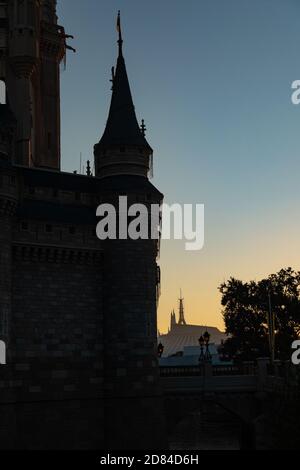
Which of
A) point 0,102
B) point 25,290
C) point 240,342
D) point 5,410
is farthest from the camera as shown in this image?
point 240,342

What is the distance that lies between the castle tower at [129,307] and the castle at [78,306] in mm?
54

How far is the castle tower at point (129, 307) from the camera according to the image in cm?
3688

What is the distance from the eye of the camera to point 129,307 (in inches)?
1495

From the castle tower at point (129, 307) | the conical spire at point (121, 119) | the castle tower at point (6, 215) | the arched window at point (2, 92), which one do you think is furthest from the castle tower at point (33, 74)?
the castle tower at point (129, 307)

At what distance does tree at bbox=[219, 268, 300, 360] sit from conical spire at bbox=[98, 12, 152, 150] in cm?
2418

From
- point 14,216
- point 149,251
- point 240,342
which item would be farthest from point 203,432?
point 14,216

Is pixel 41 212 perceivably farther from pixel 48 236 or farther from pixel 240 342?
pixel 240 342

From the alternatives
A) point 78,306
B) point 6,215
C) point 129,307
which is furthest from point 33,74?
point 129,307

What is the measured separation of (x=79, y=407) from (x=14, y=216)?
400 inches

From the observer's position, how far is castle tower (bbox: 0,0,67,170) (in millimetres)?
44250

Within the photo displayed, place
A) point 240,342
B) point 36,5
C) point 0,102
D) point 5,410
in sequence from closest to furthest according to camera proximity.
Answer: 1. point 5,410
2. point 0,102
3. point 36,5
4. point 240,342

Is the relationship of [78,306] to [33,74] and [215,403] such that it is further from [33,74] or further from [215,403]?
[33,74]

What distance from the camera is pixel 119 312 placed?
37.8m

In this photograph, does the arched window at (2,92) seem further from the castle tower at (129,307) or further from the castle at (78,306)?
the castle tower at (129,307)
